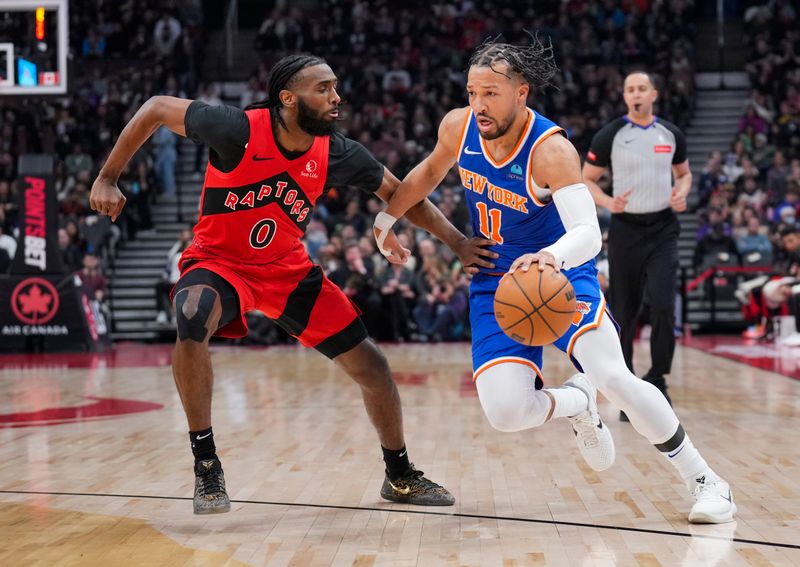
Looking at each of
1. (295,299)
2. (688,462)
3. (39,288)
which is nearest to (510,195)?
(295,299)

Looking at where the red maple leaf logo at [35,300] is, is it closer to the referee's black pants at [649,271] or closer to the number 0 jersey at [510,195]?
the referee's black pants at [649,271]

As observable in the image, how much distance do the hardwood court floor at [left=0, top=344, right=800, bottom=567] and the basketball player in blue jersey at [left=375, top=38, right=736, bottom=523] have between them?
325 mm

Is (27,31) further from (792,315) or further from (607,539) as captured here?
(607,539)

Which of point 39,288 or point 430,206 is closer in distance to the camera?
point 430,206

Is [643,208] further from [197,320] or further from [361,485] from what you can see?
[197,320]

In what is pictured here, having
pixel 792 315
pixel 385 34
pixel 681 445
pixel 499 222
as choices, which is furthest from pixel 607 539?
pixel 385 34

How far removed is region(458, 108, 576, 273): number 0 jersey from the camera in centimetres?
429

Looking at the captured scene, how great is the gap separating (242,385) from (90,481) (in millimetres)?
4376

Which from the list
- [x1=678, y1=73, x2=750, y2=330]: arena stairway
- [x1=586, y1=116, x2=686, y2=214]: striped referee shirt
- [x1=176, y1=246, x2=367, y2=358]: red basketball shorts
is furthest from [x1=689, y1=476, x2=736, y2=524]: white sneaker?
[x1=678, y1=73, x2=750, y2=330]: arena stairway

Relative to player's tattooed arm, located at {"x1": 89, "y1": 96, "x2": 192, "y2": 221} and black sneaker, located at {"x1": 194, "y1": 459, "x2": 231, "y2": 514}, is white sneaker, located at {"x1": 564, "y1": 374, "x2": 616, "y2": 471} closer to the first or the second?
black sneaker, located at {"x1": 194, "y1": 459, "x2": 231, "y2": 514}

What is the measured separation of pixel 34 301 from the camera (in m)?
12.9

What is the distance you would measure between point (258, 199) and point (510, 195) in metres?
1.02

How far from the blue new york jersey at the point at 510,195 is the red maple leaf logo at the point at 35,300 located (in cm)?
943

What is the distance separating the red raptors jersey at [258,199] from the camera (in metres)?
4.50
